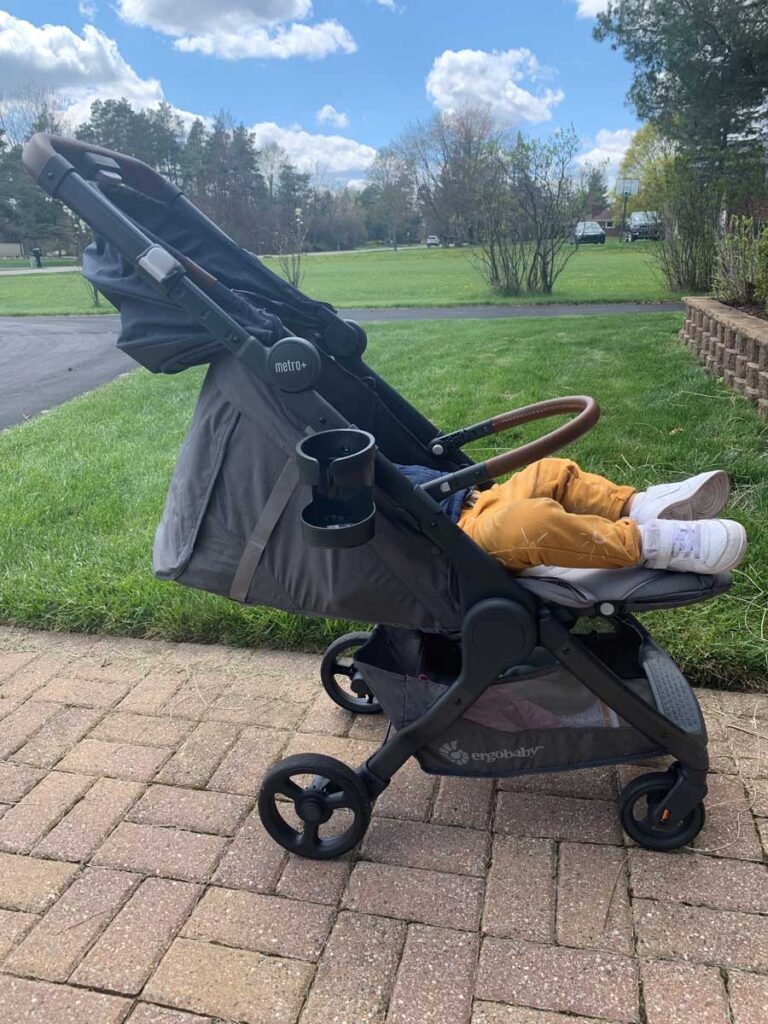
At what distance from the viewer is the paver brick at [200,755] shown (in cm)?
243

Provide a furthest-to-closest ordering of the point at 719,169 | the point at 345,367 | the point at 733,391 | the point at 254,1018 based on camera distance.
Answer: the point at 719,169, the point at 733,391, the point at 345,367, the point at 254,1018

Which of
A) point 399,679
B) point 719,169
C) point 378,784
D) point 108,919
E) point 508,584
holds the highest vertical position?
point 719,169

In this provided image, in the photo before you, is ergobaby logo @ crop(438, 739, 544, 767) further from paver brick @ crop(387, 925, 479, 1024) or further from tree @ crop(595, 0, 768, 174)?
tree @ crop(595, 0, 768, 174)

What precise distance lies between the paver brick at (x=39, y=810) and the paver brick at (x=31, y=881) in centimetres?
5

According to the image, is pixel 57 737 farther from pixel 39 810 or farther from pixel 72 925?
pixel 72 925

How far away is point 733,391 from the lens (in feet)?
20.2

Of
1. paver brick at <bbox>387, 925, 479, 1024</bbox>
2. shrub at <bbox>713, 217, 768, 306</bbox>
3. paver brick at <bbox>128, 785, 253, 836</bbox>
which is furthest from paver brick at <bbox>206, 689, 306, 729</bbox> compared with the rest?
shrub at <bbox>713, 217, 768, 306</bbox>

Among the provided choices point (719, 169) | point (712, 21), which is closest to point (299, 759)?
point (712, 21)

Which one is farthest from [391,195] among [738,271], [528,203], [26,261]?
[738,271]

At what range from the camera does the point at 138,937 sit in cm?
187

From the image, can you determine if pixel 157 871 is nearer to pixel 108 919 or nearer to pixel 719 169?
pixel 108 919

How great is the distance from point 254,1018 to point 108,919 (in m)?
0.48

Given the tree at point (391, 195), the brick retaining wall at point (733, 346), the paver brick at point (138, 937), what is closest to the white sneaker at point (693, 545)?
the paver brick at point (138, 937)

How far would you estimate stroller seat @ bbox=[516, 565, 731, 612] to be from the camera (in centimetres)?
190
